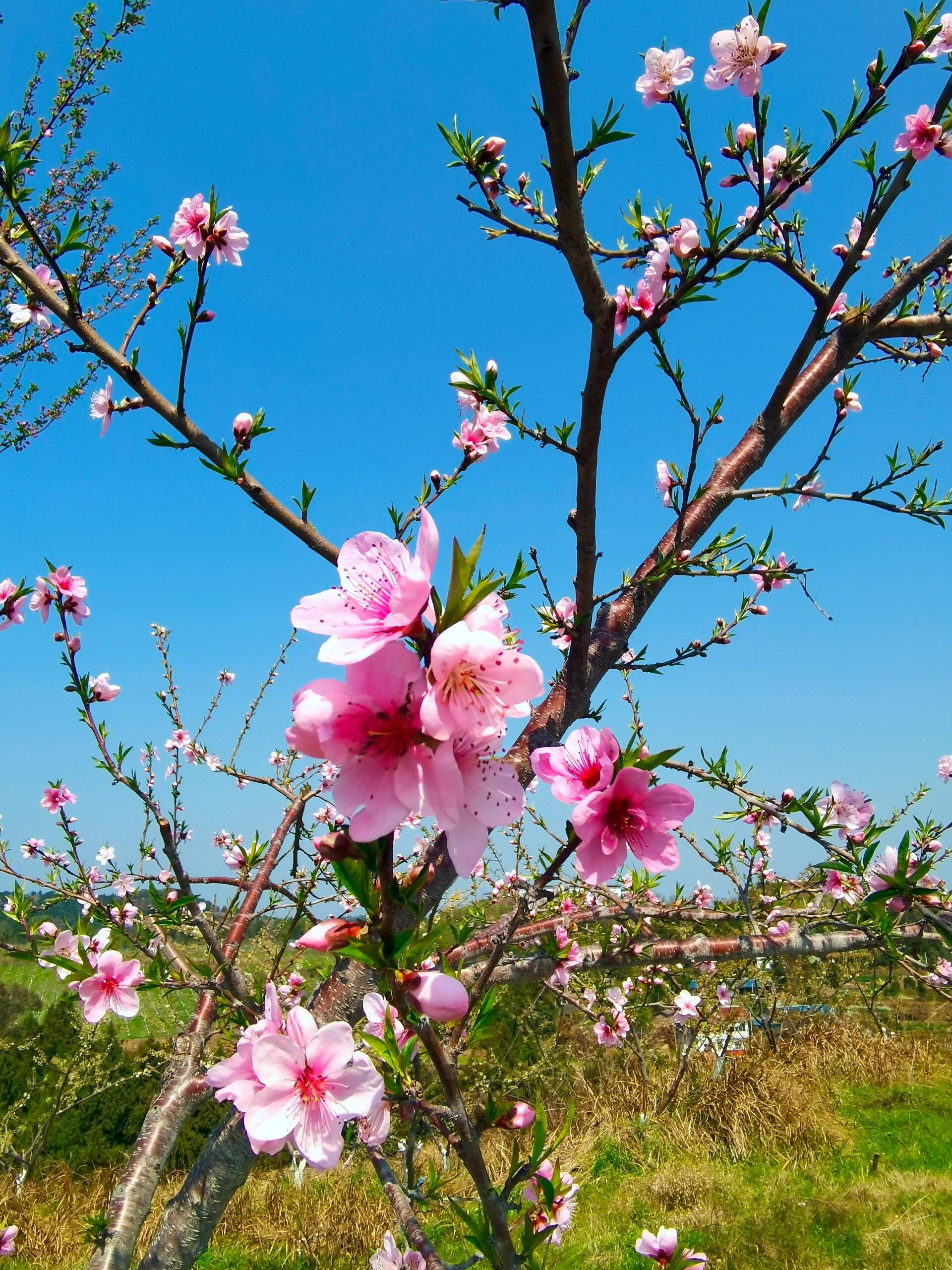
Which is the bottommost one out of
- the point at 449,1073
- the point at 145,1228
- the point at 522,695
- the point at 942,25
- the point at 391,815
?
the point at 145,1228

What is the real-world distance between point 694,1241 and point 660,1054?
470 cm

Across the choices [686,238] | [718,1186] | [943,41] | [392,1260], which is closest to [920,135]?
[943,41]

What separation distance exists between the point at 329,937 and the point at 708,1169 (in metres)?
7.31

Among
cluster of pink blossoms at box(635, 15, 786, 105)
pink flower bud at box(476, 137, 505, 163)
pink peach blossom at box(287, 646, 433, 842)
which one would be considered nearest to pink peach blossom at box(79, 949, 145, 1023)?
pink peach blossom at box(287, 646, 433, 842)

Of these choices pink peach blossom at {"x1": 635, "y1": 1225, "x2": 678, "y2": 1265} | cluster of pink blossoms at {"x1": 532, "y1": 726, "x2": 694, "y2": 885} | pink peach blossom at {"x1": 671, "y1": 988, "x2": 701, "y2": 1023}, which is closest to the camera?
cluster of pink blossoms at {"x1": 532, "y1": 726, "x2": 694, "y2": 885}

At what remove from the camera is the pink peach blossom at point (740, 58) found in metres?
1.94

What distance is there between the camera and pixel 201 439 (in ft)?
5.26

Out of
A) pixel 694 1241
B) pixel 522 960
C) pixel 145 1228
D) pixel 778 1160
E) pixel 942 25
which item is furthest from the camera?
pixel 778 1160

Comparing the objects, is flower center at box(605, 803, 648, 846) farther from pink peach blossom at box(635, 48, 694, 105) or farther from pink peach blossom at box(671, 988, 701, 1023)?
pink peach blossom at box(671, 988, 701, 1023)

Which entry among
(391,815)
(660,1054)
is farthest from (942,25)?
(660,1054)

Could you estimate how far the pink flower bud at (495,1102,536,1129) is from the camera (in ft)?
3.65

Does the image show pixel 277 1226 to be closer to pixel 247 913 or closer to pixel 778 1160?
pixel 778 1160

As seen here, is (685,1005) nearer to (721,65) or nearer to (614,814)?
(614,814)

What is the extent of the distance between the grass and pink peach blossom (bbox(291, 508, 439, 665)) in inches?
178
